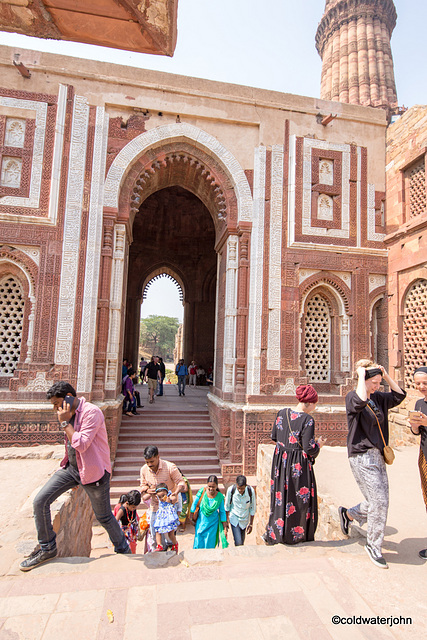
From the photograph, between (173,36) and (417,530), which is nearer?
(173,36)

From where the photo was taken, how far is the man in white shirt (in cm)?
430

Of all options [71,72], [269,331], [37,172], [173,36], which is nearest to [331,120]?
[269,331]

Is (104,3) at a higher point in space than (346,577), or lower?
higher

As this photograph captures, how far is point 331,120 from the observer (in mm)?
7996

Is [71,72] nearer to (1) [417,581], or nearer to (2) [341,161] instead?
(2) [341,161]

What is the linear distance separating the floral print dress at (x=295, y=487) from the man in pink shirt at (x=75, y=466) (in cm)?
136

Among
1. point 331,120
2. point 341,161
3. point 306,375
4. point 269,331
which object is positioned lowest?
point 306,375

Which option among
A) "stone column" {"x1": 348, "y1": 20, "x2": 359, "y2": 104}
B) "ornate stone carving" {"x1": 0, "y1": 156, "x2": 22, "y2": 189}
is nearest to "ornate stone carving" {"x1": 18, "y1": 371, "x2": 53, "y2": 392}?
"ornate stone carving" {"x1": 0, "y1": 156, "x2": 22, "y2": 189}

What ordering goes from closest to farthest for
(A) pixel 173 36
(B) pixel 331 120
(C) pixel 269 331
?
(A) pixel 173 36
(C) pixel 269 331
(B) pixel 331 120

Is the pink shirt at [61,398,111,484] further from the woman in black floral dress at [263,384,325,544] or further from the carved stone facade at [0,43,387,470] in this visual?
the carved stone facade at [0,43,387,470]

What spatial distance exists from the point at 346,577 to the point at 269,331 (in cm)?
518

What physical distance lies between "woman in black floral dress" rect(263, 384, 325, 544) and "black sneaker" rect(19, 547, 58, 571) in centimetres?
172

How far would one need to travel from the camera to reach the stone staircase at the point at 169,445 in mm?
6572

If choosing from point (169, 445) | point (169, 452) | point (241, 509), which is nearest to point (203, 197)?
point (169, 445)
